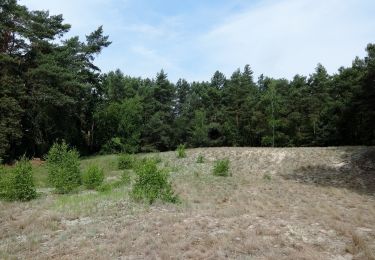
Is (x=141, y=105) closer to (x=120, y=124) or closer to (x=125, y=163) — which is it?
(x=120, y=124)

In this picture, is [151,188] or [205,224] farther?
[151,188]

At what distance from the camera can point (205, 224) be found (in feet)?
33.6

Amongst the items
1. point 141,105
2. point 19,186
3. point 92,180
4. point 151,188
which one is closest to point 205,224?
point 151,188

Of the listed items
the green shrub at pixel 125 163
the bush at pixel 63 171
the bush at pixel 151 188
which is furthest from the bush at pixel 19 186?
the green shrub at pixel 125 163

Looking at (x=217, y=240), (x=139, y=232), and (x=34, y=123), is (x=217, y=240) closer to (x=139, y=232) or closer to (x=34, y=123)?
(x=139, y=232)

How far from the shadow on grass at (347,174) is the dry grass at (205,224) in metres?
0.67

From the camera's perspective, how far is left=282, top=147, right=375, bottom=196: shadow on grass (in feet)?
64.0

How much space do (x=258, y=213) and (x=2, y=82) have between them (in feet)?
89.2

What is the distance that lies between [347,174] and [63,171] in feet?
49.3

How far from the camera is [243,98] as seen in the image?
Answer: 191 ft

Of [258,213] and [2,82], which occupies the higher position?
[2,82]

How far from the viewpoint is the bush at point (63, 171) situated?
53.7 feet

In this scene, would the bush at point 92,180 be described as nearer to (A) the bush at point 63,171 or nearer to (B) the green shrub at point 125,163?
(A) the bush at point 63,171

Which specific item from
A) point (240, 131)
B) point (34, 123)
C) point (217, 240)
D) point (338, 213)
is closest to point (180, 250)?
point (217, 240)
